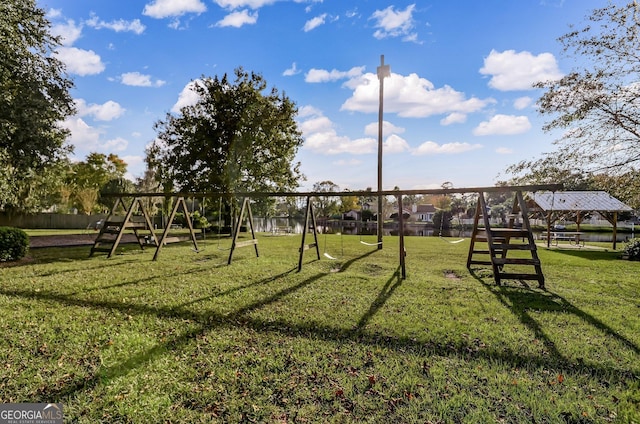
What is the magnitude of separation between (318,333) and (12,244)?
8.67m

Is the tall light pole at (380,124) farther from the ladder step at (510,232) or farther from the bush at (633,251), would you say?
the bush at (633,251)

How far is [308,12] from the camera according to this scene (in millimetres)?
8695

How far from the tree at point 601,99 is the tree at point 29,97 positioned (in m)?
15.3

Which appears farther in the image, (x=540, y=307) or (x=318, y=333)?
(x=540, y=307)

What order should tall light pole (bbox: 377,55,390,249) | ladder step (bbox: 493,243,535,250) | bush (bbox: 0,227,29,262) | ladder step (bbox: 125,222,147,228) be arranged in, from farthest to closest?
tall light pole (bbox: 377,55,390,249) → ladder step (bbox: 125,222,147,228) → bush (bbox: 0,227,29,262) → ladder step (bbox: 493,243,535,250)

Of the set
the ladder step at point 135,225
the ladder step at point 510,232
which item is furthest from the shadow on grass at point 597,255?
the ladder step at point 135,225

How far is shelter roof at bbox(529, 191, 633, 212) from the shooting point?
49.8ft

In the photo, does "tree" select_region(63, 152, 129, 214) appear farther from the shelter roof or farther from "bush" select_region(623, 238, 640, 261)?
"bush" select_region(623, 238, 640, 261)

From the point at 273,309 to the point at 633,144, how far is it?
417 inches

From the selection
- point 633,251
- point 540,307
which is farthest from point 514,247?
point 633,251

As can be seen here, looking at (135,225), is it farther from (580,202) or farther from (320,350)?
(580,202)

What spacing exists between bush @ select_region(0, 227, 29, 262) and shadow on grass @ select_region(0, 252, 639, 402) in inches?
145

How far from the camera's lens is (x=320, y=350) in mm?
3102

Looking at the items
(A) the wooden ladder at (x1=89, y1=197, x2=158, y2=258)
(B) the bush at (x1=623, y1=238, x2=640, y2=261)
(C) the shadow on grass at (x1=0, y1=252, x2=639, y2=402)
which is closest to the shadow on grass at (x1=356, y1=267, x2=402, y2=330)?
(C) the shadow on grass at (x1=0, y1=252, x2=639, y2=402)
